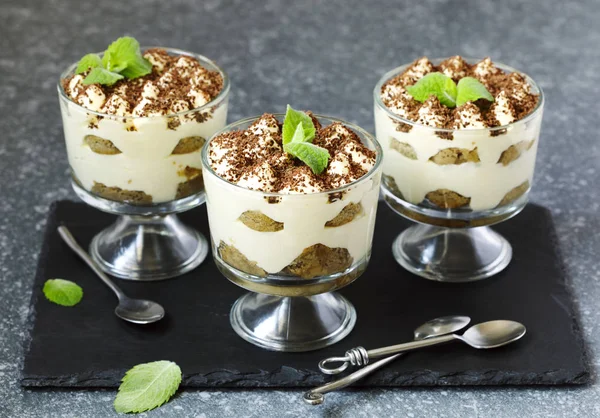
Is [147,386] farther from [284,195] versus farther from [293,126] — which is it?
[293,126]

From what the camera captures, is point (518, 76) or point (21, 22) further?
point (21, 22)

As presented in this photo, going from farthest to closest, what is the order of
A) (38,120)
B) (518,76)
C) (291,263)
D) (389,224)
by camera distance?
(38,120)
(389,224)
(518,76)
(291,263)

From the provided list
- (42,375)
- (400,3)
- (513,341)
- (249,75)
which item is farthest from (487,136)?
(400,3)

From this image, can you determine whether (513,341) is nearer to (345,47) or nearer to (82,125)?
(82,125)

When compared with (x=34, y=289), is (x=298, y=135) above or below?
above

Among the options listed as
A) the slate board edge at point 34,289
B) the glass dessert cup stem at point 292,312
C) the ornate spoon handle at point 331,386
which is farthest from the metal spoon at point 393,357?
the slate board edge at point 34,289

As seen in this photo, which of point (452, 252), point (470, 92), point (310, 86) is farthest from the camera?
point (310, 86)

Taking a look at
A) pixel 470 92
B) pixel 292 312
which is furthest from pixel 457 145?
pixel 292 312
